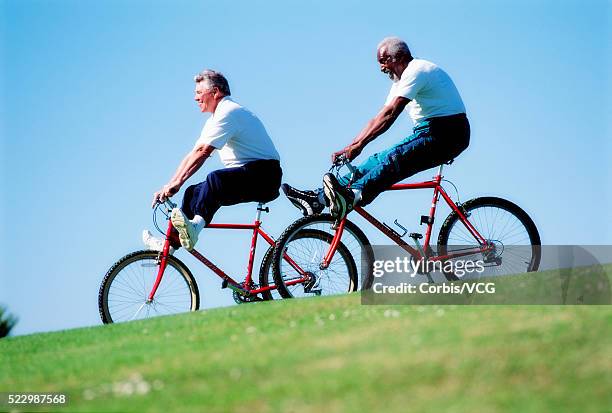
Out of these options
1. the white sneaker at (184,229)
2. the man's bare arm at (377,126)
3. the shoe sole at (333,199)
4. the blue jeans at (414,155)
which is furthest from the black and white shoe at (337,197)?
the white sneaker at (184,229)

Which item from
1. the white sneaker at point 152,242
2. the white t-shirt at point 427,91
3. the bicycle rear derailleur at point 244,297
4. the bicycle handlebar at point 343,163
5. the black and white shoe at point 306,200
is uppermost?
the white t-shirt at point 427,91

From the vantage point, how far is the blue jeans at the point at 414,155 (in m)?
11.6

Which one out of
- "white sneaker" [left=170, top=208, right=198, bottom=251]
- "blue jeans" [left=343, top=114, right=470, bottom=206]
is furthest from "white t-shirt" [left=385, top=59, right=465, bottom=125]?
"white sneaker" [left=170, top=208, right=198, bottom=251]

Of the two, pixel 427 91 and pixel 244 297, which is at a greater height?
pixel 427 91

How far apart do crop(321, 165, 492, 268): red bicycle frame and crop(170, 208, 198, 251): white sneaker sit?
1.62m

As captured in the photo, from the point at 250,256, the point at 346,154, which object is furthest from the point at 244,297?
the point at 346,154

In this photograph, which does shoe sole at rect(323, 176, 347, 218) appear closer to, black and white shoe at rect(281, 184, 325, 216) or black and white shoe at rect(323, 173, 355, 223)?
black and white shoe at rect(323, 173, 355, 223)

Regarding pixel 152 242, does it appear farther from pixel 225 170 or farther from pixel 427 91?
pixel 427 91

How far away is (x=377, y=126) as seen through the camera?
1138 cm

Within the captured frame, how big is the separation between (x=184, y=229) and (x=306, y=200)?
4.97 ft

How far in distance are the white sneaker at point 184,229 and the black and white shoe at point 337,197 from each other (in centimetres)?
173

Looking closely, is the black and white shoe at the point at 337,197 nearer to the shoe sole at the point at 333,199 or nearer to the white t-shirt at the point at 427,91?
the shoe sole at the point at 333,199

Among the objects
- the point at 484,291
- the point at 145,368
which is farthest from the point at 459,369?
the point at 484,291

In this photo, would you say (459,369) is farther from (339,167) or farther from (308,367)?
(339,167)
